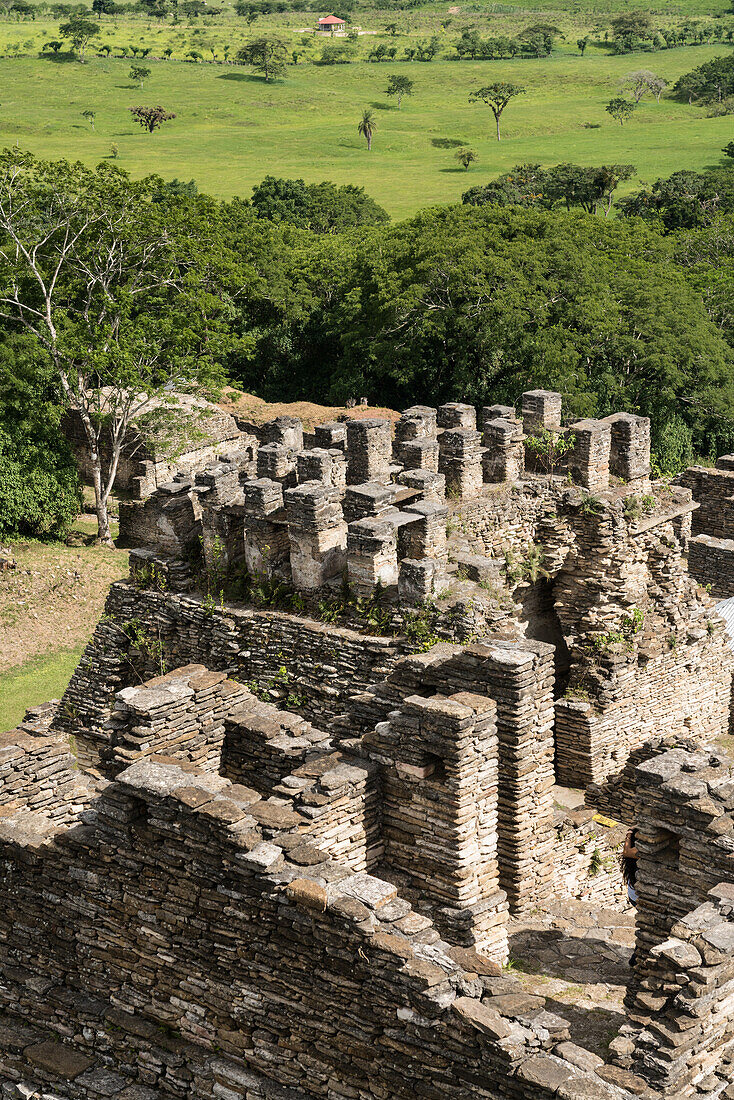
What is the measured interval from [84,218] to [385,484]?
26.6 m

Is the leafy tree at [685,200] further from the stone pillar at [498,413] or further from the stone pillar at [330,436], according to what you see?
the stone pillar at [330,436]

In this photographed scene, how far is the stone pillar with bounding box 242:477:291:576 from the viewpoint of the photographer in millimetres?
20984

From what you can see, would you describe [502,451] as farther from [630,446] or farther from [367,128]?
[367,128]

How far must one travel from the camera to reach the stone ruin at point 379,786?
469 inches

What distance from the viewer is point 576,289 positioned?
169ft

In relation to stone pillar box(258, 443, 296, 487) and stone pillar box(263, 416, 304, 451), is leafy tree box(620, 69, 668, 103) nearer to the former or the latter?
stone pillar box(263, 416, 304, 451)

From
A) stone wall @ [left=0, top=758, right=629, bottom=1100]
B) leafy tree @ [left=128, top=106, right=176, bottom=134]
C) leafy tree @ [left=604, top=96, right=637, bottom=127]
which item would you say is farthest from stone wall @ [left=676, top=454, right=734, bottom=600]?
leafy tree @ [left=604, top=96, right=637, bottom=127]

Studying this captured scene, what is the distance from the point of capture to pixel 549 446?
24000 mm

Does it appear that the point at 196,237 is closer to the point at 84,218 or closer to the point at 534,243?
the point at 84,218

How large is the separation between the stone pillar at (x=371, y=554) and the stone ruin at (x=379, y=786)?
0.04m

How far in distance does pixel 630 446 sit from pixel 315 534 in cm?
651

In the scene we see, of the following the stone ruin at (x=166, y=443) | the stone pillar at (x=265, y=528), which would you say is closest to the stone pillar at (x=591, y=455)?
the stone pillar at (x=265, y=528)

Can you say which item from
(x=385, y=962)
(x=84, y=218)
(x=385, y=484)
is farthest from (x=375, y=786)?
(x=84, y=218)

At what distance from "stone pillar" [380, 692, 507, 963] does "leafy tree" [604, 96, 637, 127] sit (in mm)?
140545
